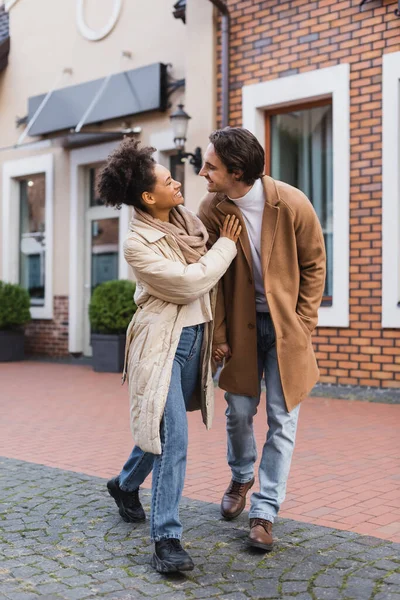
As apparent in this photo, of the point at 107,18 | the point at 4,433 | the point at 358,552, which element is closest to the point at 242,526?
the point at 358,552

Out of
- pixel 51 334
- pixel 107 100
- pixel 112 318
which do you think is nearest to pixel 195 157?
pixel 112 318

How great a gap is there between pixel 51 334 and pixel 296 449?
7.99 metres

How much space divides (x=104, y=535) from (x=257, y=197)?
1.71 m

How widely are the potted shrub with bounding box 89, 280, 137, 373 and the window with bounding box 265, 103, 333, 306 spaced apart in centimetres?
262

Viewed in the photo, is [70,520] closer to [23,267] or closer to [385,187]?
[385,187]

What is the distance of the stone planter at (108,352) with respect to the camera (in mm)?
10625

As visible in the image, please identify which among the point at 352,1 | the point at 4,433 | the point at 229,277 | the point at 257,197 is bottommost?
the point at 4,433

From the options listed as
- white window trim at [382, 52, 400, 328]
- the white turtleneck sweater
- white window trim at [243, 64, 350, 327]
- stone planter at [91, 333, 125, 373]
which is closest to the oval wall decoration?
white window trim at [243, 64, 350, 327]

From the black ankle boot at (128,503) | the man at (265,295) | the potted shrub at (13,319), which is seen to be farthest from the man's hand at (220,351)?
the potted shrub at (13,319)

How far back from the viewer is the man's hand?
367 centimetres

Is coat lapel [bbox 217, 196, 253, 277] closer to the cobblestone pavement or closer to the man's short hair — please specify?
the man's short hair

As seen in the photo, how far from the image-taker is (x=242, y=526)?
148 inches

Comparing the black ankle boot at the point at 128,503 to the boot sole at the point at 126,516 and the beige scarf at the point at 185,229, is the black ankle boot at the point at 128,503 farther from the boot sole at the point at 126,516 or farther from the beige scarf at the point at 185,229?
the beige scarf at the point at 185,229

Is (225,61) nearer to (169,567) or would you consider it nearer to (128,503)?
(128,503)
